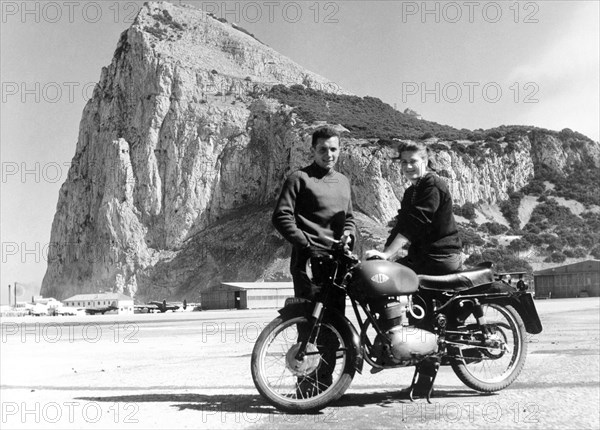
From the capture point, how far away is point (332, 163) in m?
4.71

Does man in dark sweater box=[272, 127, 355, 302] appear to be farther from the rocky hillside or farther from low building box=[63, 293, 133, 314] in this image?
the rocky hillside

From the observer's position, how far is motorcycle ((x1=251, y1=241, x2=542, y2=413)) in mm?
4117

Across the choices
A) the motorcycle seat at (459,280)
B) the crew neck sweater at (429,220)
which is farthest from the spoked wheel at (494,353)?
the crew neck sweater at (429,220)

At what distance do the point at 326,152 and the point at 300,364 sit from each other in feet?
5.37

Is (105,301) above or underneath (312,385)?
underneath

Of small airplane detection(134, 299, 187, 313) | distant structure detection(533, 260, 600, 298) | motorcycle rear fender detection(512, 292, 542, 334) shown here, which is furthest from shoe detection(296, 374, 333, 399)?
small airplane detection(134, 299, 187, 313)

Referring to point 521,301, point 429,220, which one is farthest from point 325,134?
point 521,301

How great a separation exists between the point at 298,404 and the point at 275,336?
492mm

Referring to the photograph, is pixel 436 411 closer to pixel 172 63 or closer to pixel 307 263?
pixel 307 263

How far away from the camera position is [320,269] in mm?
4320

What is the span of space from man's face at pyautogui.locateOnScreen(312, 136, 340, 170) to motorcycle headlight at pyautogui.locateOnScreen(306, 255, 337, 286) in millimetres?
813

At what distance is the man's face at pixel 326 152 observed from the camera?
465cm

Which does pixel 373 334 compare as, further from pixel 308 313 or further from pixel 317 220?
pixel 317 220

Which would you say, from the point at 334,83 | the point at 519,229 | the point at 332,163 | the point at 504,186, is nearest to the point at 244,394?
the point at 332,163
